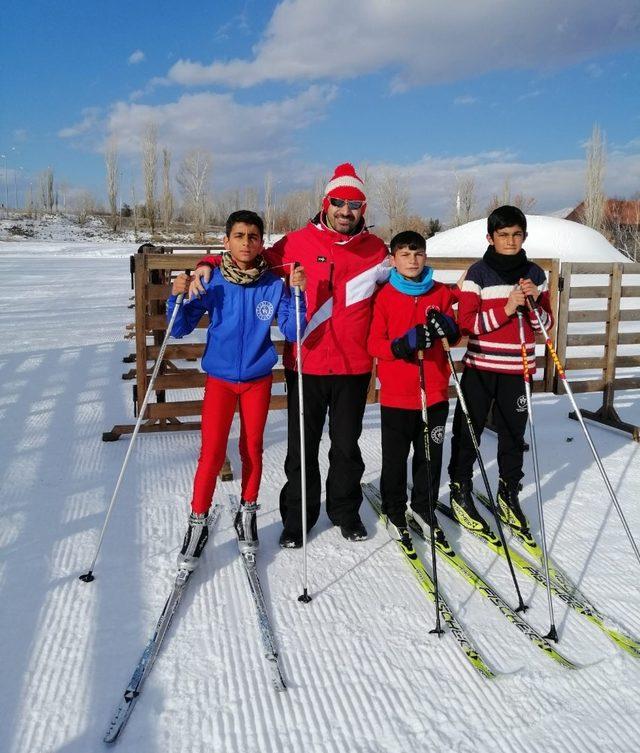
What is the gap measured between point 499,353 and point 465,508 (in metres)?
0.95

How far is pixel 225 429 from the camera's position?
309 centimetres

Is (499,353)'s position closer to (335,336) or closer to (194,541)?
(335,336)

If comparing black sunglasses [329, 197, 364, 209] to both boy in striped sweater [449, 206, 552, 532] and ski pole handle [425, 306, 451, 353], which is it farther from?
boy in striped sweater [449, 206, 552, 532]

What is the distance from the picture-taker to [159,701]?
2062 millimetres

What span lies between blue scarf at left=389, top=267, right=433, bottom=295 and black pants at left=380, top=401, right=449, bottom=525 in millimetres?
637

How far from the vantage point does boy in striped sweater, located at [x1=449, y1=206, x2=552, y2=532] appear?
11.0ft

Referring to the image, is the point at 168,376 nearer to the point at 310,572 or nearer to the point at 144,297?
the point at 144,297

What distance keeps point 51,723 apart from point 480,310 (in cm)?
279

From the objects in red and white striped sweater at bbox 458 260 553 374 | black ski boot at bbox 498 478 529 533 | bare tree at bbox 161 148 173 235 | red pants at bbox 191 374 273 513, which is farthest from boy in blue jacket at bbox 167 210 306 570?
bare tree at bbox 161 148 173 235

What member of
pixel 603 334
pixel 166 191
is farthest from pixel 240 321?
pixel 166 191

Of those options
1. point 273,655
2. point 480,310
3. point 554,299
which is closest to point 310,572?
point 273,655

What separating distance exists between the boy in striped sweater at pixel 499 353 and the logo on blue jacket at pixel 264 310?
112cm

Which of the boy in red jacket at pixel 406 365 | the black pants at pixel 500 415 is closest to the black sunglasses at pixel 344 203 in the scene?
the boy in red jacket at pixel 406 365

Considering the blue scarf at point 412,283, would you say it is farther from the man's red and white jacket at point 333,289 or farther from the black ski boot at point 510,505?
the black ski boot at point 510,505
